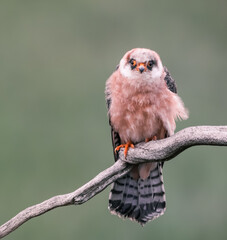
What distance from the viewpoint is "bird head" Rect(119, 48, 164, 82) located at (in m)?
2.30

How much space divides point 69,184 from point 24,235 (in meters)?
0.51

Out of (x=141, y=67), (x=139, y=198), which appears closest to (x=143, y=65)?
(x=141, y=67)

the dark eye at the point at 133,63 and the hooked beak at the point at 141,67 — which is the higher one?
the dark eye at the point at 133,63

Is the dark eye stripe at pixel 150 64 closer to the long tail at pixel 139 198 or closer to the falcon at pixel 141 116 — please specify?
the falcon at pixel 141 116

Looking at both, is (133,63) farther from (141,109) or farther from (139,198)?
(139,198)

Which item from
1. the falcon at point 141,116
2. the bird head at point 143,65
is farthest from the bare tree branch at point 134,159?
the bird head at point 143,65

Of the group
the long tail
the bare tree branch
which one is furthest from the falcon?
the bare tree branch

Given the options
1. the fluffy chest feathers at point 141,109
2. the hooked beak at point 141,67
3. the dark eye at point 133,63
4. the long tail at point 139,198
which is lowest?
the long tail at point 139,198

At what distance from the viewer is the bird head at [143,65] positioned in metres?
2.30

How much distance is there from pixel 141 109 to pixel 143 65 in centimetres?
25

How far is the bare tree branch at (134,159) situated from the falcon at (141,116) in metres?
0.17

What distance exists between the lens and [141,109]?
2.41 metres

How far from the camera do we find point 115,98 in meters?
2.45

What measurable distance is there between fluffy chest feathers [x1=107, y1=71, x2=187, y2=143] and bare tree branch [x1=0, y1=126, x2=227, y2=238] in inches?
10.4
